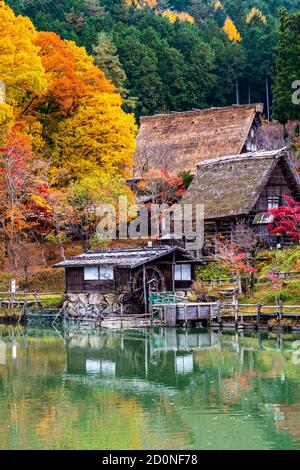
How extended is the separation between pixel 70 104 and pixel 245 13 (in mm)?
46655

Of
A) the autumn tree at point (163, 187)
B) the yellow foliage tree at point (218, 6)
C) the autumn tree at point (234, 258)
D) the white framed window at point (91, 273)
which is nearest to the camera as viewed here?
the autumn tree at point (234, 258)

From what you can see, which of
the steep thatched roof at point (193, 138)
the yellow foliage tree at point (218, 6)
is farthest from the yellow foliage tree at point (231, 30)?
the steep thatched roof at point (193, 138)

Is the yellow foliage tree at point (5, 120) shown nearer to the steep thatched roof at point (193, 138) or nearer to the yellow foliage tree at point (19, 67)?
the yellow foliage tree at point (19, 67)

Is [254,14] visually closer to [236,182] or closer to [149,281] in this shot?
[236,182]

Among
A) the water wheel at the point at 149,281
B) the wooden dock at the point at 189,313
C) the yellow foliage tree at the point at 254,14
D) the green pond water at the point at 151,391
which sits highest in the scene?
the yellow foliage tree at the point at 254,14

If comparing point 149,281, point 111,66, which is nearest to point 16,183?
point 149,281

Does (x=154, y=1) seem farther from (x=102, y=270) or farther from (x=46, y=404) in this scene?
(x=46, y=404)

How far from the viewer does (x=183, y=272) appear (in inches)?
1454

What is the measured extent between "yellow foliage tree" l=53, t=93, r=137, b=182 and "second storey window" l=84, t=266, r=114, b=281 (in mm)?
8666

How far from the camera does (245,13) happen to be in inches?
3462

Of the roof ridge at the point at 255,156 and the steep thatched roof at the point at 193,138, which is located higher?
the steep thatched roof at the point at 193,138

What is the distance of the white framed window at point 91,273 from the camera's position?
120 feet

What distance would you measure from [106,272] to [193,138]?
727 inches
